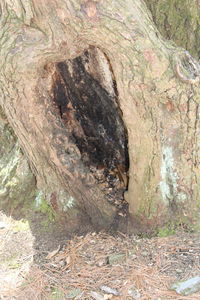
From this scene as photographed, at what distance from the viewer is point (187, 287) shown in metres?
2.44

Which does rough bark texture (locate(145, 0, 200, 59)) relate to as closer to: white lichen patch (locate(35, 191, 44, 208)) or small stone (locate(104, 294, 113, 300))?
white lichen patch (locate(35, 191, 44, 208))

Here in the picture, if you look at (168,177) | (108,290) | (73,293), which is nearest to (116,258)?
(108,290)

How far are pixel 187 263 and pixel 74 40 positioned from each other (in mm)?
1653

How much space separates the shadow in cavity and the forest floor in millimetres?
553

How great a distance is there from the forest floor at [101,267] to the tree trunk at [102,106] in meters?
0.22

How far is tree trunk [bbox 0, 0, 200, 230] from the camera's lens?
2.39 m

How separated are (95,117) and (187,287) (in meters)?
1.57

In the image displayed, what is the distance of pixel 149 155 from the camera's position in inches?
109

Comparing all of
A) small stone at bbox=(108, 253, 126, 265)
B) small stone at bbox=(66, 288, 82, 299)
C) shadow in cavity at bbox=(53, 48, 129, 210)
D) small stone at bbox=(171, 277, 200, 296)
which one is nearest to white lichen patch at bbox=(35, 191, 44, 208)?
shadow in cavity at bbox=(53, 48, 129, 210)

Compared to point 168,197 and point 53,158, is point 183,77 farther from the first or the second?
point 53,158

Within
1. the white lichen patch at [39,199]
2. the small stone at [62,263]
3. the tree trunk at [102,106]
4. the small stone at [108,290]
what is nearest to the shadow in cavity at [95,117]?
the tree trunk at [102,106]

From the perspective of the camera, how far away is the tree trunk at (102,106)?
2.39m

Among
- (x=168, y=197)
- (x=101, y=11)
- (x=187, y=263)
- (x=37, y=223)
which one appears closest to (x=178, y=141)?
(x=168, y=197)

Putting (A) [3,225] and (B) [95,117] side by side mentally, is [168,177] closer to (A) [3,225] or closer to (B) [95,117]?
(B) [95,117]
